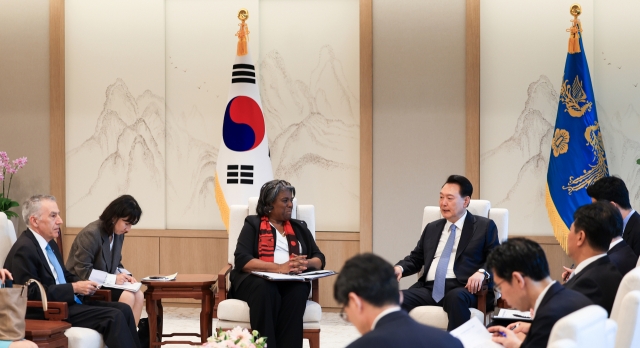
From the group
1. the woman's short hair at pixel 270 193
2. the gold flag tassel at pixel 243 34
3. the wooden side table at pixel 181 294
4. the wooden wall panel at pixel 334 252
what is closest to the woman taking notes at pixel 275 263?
the woman's short hair at pixel 270 193

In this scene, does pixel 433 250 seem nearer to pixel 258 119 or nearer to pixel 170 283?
pixel 170 283

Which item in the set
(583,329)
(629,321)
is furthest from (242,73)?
(583,329)

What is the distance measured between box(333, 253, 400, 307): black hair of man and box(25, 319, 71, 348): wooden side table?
2296mm

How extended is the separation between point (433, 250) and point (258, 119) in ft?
7.51

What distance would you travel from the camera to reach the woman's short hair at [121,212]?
15.7ft

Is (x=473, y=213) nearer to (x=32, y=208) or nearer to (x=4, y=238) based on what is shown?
(x=32, y=208)

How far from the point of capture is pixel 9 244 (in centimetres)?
446

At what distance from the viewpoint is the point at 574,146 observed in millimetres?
6188

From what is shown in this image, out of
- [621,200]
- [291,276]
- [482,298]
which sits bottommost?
[482,298]

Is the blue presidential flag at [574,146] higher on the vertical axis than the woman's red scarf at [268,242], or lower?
higher

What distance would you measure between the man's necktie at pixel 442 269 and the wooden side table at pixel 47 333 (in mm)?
2226

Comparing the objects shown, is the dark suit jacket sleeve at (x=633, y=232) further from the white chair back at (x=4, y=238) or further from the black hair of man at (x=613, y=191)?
the white chair back at (x=4, y=238)

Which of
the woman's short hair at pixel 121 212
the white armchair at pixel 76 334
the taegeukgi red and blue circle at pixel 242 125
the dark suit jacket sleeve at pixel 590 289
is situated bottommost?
the white armchair at pixel 76 334

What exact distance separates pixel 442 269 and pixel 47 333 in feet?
7.91
